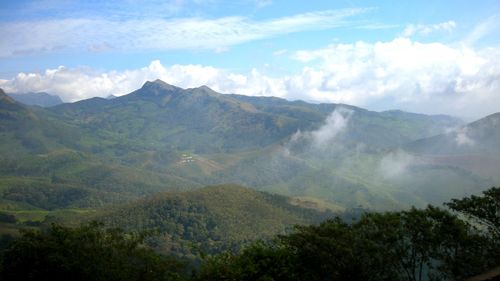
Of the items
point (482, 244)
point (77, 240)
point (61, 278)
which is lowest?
point (61, 278)

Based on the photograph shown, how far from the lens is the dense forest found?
36812mm

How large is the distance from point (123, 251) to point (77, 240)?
15.7 feet

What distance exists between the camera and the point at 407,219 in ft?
128

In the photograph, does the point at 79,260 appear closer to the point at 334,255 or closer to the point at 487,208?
the point at 334,255

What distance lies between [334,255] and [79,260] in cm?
2323

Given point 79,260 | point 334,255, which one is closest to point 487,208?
point 334,255

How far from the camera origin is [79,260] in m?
39.3

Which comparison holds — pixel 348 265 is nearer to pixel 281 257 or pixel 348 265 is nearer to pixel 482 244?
pixel 281 257

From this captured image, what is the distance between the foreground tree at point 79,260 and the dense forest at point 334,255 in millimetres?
87

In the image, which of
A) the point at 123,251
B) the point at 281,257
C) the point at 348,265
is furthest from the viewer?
the point at 123,251

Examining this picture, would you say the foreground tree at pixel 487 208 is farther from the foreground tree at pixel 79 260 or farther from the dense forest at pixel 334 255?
the foreground tree at pixel 79 260

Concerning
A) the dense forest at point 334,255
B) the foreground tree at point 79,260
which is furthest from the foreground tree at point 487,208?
the foreground tree at point 79,260

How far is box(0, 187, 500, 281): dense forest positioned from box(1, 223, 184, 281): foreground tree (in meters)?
0.09

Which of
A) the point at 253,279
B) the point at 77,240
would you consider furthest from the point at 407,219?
the point at 77,240
